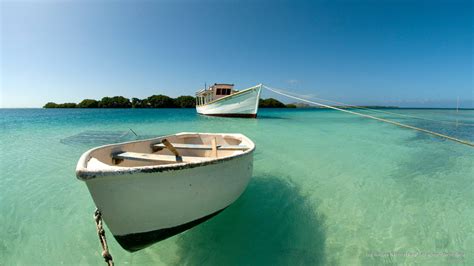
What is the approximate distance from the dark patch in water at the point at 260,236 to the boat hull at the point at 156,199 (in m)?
0.65

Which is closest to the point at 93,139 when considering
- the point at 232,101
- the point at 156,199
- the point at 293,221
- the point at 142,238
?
the point at 142,238

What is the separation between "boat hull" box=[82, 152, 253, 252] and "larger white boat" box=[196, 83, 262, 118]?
21.1 meters

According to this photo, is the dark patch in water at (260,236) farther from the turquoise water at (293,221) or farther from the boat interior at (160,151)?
the boat interior at (160,151)

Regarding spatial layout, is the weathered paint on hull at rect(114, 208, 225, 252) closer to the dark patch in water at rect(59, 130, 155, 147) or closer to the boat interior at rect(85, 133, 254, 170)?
the boat interior at rect(85, 133, 254, 170)

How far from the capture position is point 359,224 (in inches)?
152

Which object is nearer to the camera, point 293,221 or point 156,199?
point 156,199

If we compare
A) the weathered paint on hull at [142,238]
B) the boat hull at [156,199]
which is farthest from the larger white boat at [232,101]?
the weathered paint on hull at [142,238]

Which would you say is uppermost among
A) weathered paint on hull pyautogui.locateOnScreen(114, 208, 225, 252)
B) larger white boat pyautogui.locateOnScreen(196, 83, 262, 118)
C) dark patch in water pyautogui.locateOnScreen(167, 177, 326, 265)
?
larger white boat pyautogui.locateOnScreen(196, 83, 262, 118)

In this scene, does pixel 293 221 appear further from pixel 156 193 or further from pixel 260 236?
pixel 156 193

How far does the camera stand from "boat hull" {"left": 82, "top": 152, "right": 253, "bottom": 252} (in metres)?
2.27

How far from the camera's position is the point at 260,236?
11.6 ft

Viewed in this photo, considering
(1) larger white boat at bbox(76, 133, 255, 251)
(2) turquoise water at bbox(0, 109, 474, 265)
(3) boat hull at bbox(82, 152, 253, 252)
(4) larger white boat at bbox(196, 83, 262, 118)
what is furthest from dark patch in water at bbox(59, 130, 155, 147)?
(4) larger white boat at bbox(196, 83, 262, 118)

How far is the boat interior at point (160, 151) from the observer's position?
11.1 ft

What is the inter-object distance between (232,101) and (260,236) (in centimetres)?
2227
